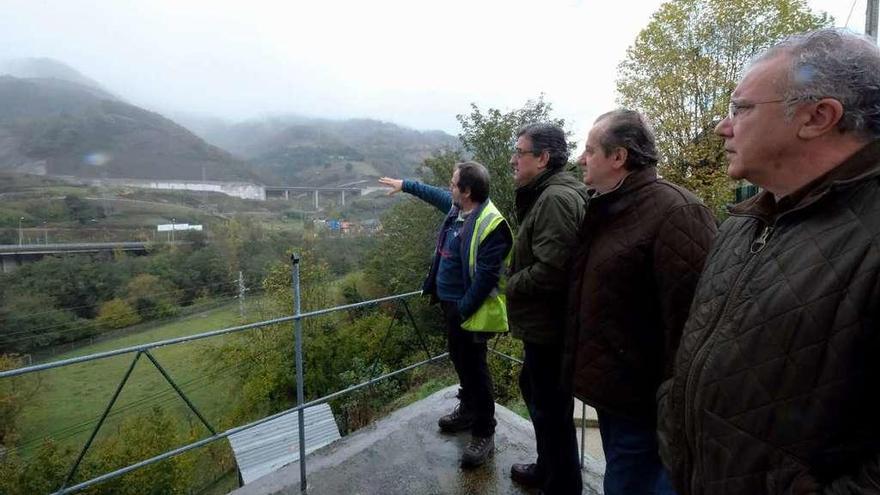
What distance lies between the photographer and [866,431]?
798mm

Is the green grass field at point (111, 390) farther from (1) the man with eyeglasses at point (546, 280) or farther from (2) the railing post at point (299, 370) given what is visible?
(1) the man with eyeglasses at point (546, 280)

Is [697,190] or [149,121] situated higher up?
[149,121]

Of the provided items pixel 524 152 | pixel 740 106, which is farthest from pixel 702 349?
pixel 524 152

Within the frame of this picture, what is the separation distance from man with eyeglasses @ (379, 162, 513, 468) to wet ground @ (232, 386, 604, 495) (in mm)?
140

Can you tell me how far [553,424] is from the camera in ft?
6.96

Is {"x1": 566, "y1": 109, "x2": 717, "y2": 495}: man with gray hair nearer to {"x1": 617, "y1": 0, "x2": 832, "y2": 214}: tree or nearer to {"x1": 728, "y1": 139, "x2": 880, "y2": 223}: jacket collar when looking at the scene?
{"x1": 728, "y1": 139, "x2": 880, "y2": 223}: jacket collar

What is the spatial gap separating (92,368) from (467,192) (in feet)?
111

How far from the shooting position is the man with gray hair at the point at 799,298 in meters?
0.79

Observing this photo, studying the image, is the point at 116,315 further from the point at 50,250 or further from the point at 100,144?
the point at 100,144

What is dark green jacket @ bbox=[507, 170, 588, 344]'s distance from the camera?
6.19 feet

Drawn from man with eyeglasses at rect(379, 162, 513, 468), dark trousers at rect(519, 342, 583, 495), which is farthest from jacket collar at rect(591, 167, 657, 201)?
man with eyeglasses at rect(379, 162, 513, 468)

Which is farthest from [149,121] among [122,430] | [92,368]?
[122,430]

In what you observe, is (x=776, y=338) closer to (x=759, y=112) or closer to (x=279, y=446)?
(x=759, y=112)

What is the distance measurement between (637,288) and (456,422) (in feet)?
6.83
